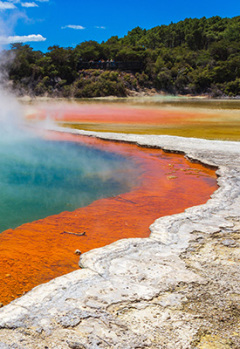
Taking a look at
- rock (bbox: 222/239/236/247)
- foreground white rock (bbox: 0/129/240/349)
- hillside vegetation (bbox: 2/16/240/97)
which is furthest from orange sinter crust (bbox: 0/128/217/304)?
hillside vegetation (bbox: 2/16/240/97)

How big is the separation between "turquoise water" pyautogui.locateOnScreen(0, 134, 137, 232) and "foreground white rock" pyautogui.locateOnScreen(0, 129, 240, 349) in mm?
1998

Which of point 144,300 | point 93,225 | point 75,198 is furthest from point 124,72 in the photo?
→ point 144,300

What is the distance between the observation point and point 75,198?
18.1 ft

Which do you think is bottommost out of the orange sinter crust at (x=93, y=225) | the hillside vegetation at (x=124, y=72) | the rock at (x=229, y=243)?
the orange sinter crust at (x=93, y=225)

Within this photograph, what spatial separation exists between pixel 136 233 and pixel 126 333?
200 cm

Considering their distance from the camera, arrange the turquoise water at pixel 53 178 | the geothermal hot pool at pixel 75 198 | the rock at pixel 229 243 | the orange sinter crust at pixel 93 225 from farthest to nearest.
Answer: the turquoise water at pixel 53 178 < the geothermal hot pool at pixel 75 198 < the rock at pixel 229 243 < the orange sinter crust at pixel 93 225

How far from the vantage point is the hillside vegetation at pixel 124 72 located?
53.6m

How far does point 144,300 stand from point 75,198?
329cm

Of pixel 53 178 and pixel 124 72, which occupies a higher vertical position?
pixel 124 72

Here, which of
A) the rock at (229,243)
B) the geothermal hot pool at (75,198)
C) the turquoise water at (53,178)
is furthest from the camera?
the turquoise water at (53,178)

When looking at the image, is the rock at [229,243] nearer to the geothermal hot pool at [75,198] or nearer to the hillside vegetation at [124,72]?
the geothermal hot pool at [75,198]

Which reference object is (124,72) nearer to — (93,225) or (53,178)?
(53,178)

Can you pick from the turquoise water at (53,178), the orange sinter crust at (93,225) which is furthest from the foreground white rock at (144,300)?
the turquoise water at (53,178)

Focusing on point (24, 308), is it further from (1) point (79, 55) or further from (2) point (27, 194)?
(1) point (79, 55)
